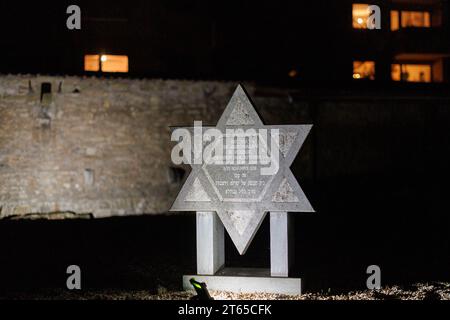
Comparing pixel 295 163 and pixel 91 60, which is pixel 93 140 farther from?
pixel 91 60

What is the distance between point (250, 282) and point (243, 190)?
3.97 ft

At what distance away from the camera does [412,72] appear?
23703 millimetres

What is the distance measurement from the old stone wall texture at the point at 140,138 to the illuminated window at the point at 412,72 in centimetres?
906

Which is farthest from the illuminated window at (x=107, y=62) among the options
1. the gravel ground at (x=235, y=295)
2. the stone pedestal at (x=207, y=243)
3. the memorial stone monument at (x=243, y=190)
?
the gravel ground at (x=235, y=295)

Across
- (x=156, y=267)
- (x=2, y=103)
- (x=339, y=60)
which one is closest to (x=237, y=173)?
(x=156, y=267)

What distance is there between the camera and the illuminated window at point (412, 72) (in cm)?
2336

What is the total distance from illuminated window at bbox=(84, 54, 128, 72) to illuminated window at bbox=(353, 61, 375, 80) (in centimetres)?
966

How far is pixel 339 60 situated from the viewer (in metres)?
22.0

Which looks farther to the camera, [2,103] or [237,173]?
[2,103]

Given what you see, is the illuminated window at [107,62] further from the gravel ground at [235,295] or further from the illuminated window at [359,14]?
the gravel ground at [235,295]

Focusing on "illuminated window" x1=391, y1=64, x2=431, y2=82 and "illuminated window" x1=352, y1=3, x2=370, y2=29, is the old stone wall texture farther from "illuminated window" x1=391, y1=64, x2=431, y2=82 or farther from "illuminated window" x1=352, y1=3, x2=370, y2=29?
"illuminated window" x1=391, y1=64, x2=431, y2=82

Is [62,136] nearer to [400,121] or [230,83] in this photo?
[230,83]
